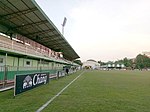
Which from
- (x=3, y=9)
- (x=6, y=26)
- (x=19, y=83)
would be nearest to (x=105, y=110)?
(x=19, y=83)

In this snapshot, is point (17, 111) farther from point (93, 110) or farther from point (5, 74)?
point (5, 74)

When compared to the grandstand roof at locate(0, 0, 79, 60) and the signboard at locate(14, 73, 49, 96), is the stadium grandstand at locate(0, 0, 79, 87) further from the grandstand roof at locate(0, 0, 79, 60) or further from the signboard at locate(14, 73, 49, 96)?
the signboard at locate(14, 73, 49, 96)

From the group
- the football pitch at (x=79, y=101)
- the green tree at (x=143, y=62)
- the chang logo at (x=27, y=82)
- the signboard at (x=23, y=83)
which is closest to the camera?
the football pitch at (x=79, y=101)

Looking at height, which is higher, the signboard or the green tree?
the green tree

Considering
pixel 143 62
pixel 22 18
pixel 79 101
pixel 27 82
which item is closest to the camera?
pixel 79 101

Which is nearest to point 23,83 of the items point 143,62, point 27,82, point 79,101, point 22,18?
point 27,82

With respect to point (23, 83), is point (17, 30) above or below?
above

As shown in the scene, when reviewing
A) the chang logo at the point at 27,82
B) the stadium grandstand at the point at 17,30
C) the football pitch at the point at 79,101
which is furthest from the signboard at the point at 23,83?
the stadium grandstand at the point at 17,30

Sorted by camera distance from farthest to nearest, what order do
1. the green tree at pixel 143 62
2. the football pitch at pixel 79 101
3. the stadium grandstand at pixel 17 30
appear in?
the green tree at pixel 143 62 < the stadium grandstand at pixel 17 30 < the football pitch at pixel 79 101

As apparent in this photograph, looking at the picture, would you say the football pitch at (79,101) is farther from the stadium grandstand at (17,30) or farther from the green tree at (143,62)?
the green tree at (143,62)

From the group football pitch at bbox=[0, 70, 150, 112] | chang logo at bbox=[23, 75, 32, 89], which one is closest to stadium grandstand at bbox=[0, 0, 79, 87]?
chang logo at bbox=[23, 75, 32, 89]

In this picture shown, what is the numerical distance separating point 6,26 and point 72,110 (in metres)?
18.5

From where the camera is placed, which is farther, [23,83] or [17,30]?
[17,30]

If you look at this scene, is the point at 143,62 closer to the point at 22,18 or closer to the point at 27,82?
the point at 22,18
